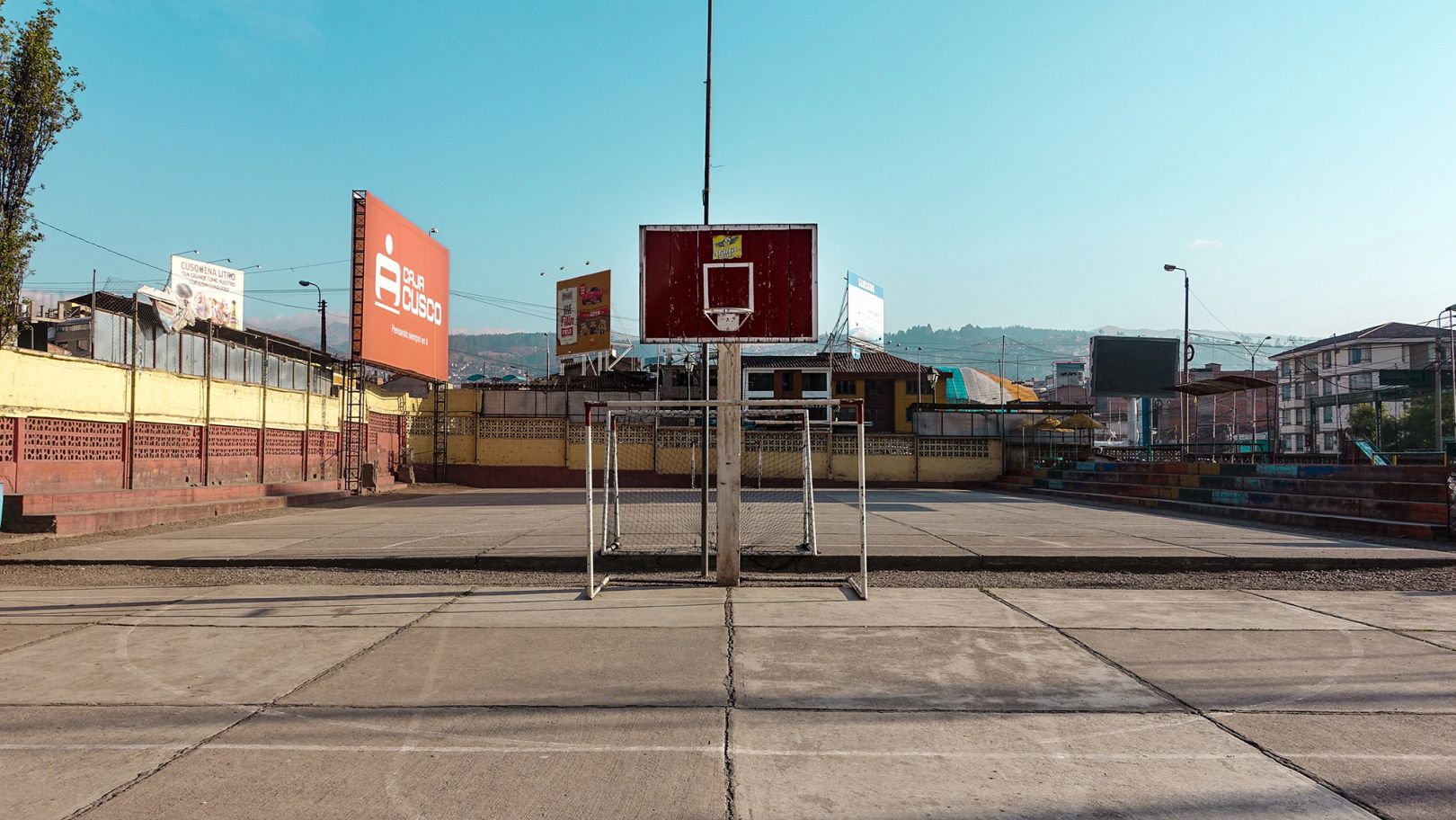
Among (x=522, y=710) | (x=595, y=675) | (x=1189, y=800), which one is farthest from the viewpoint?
(x=595, y=675)

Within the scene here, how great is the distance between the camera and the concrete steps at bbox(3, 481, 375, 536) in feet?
44.9

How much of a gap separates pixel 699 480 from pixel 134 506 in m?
18.7

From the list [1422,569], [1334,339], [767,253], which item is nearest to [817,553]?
[767,253]

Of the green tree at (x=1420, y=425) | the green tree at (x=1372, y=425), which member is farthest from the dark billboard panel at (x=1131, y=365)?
the green tree at (x=1420, y=425)

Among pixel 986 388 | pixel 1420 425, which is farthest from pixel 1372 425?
pixel 986 388

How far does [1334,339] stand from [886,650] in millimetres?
91431

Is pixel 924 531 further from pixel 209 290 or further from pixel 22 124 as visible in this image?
pixel 209 290

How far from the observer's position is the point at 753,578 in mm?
9672

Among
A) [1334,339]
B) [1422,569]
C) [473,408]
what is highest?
[1334,339]

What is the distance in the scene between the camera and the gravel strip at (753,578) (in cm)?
A: 951

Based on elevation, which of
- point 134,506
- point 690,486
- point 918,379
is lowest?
point 690,486

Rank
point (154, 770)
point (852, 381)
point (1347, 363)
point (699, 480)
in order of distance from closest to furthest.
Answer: point (154, 770)
point (699, 480)
point (852, 381)
point (1347, 363)

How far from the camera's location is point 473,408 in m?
37.6

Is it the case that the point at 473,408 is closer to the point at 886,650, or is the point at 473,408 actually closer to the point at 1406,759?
the point at 886,650
